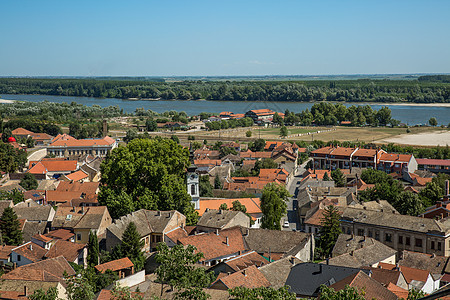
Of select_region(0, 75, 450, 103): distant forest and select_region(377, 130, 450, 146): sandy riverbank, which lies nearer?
select_region(377, 130, 450, 146): sandy riverbank

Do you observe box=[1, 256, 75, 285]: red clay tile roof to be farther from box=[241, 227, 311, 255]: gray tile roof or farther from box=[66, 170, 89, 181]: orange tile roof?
box=[66, 170, 89, 181]: orange tile roof

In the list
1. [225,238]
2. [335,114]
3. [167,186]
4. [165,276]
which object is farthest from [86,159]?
[335,114]

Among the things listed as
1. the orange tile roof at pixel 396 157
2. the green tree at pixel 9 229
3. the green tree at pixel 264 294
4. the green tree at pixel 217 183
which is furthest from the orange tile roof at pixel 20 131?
the green tree at pixel 264 294

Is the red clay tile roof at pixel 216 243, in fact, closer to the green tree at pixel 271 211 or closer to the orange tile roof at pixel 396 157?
the green tree at pixel 271 211

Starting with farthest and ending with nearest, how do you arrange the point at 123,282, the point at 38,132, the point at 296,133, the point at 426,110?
the point at 426,110, the point at 296,133, the point at 38,132, the point at 123,282

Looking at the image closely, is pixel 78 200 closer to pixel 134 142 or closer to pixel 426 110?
pixel 134 142

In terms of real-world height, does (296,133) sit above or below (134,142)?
below

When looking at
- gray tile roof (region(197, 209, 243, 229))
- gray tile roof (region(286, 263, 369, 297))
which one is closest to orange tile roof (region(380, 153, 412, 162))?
gray tile roof (region(197, 209, 243, 229))
